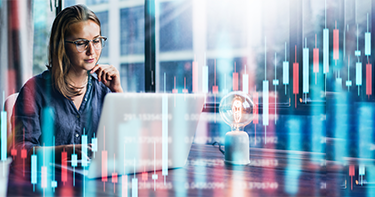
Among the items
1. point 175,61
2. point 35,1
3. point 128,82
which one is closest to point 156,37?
point 175,61

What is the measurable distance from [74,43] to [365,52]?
1.53m

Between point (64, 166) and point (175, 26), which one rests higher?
point (175, 26)

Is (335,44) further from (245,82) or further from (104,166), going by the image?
(104,166)

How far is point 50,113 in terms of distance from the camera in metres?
1.24

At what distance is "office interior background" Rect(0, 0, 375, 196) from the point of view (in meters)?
1.38

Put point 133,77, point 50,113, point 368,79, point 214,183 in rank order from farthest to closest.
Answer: point 133,77, point 368,79, point 50,113, point 214,183

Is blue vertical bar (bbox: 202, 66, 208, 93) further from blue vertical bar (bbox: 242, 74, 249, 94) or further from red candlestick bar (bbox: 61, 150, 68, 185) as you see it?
red candlestick bar (bbox: 61, 150, 68, 185)

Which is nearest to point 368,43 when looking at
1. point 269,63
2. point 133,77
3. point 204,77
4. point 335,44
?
point 335,44

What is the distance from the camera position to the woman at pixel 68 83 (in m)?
1.23

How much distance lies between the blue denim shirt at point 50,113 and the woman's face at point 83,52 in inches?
5.7

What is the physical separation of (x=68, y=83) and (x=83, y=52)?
186mm

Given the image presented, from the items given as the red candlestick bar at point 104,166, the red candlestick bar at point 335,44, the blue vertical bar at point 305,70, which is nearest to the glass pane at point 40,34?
the red candlestick bar at point 104,166

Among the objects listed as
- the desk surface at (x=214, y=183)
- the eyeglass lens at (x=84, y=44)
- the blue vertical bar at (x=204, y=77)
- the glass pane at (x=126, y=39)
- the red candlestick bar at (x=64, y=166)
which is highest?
the glass pane at (x=126, y=39)

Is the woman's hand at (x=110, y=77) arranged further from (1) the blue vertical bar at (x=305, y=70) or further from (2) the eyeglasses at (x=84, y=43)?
(1) the blue vertical bar at (x=305, y=70)
